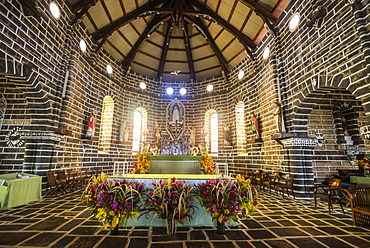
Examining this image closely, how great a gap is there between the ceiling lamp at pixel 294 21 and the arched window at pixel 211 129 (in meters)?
7.46

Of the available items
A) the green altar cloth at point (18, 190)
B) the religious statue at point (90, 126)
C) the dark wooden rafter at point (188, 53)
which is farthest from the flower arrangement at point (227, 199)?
the dark wooden rafter at point (188, 53)

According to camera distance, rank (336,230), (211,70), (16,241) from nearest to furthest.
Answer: (16,241)
(336,230)
(211,70)

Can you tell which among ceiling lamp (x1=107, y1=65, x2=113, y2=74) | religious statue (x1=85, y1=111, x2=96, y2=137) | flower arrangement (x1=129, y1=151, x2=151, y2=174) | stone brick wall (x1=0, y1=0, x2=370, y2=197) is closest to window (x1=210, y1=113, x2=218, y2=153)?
stone brick wall (x1=0, y1=0, x2=370, y2=197)

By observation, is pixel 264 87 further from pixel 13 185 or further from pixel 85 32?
pixel 13 185

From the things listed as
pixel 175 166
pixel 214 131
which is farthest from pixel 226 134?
pixel 175 166

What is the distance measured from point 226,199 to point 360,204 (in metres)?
3.69

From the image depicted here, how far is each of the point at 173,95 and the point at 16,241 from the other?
12731mm

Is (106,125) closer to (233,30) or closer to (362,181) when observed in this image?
(233,30)

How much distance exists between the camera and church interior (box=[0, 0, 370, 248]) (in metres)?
4.14

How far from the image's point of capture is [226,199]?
358 cm

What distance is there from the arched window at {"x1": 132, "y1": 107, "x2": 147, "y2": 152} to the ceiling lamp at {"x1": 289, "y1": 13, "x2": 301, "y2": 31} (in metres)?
10.5

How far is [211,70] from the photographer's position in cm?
1486

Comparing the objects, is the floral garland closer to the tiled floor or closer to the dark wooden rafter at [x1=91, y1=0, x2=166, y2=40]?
the tiled floor

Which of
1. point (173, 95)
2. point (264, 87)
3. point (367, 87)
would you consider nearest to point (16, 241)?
point (367, 87)
